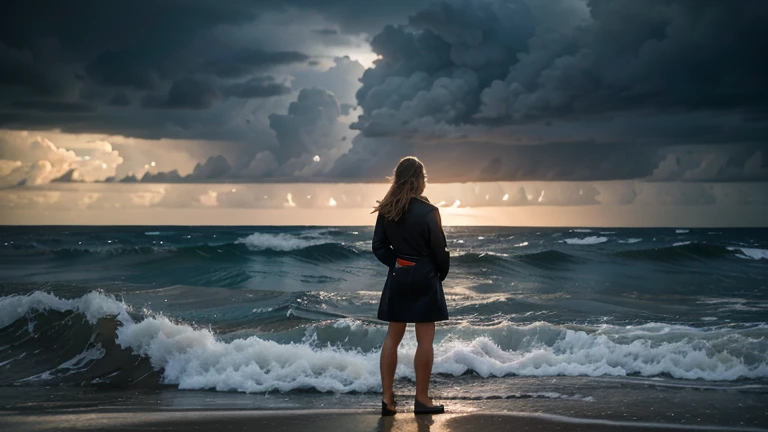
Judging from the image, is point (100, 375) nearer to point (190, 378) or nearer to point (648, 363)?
point (190, 378)

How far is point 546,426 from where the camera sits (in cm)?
522

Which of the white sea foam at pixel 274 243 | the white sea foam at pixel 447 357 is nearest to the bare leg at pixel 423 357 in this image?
the white sea foam at pixel 447 357

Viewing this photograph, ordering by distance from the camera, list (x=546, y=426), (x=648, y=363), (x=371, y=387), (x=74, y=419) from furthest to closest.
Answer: (x=648, y=363)
(x=371, y=387)
(x=74, y=419)
(x=546, y=426)

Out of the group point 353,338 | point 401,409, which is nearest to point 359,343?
point 353,338

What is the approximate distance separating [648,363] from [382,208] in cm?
427

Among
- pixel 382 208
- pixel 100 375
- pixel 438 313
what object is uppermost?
pixel 382 208

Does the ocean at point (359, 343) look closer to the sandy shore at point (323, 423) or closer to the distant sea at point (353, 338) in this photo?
the distant sea at point (353, 338)

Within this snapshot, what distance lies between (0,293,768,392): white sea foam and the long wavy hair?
237cm

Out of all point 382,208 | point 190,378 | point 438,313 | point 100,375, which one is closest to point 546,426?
point 438,313

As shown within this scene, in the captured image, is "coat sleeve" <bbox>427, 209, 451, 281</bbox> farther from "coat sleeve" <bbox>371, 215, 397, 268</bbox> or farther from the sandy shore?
the sandy shore

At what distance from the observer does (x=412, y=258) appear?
545 cm

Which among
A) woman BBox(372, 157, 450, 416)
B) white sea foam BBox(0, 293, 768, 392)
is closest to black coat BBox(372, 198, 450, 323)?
woman BBox(372, 157, 450, 416)

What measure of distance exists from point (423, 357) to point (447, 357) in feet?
8.03

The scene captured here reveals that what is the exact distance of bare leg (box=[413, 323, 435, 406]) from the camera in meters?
5.50
